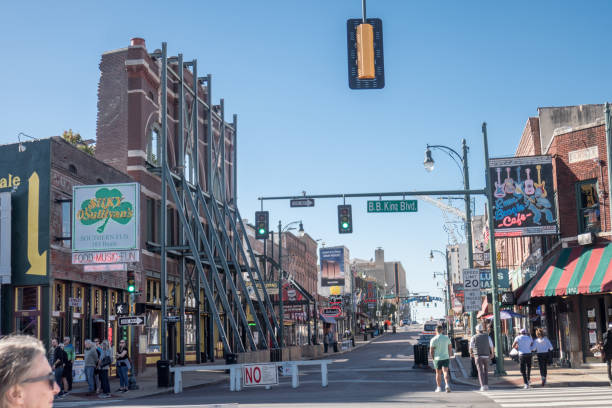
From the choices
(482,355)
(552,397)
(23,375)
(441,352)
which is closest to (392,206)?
(482,355)

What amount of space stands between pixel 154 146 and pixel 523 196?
19725 mm

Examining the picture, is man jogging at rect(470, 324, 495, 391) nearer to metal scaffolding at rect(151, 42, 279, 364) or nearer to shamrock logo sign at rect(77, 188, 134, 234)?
shamrock logo sign at rect(77, 188, 134, 234)

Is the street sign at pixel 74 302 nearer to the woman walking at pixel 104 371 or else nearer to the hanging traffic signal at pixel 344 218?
the woman walking at pixel 104 371

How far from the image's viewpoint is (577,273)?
2492 cm

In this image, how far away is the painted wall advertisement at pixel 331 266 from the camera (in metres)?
94.8

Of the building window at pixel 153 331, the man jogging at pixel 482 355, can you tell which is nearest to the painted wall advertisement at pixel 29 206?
the building window at pixel 153 331

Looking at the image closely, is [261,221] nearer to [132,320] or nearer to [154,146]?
[132,320]

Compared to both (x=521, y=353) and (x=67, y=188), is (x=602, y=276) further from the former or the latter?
(x=67, y=188)

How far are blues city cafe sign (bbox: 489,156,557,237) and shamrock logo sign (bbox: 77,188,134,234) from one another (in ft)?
43.8

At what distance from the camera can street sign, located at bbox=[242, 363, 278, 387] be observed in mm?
21844

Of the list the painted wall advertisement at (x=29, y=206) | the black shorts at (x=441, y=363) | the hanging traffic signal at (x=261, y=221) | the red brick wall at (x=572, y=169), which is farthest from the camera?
the hanging traffic signal at (x=261, y=221)

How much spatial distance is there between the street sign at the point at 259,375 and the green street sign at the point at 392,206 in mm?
6929

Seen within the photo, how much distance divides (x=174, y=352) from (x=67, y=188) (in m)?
13.7

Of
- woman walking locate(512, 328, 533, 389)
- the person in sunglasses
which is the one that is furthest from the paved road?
the person in sunglasses
